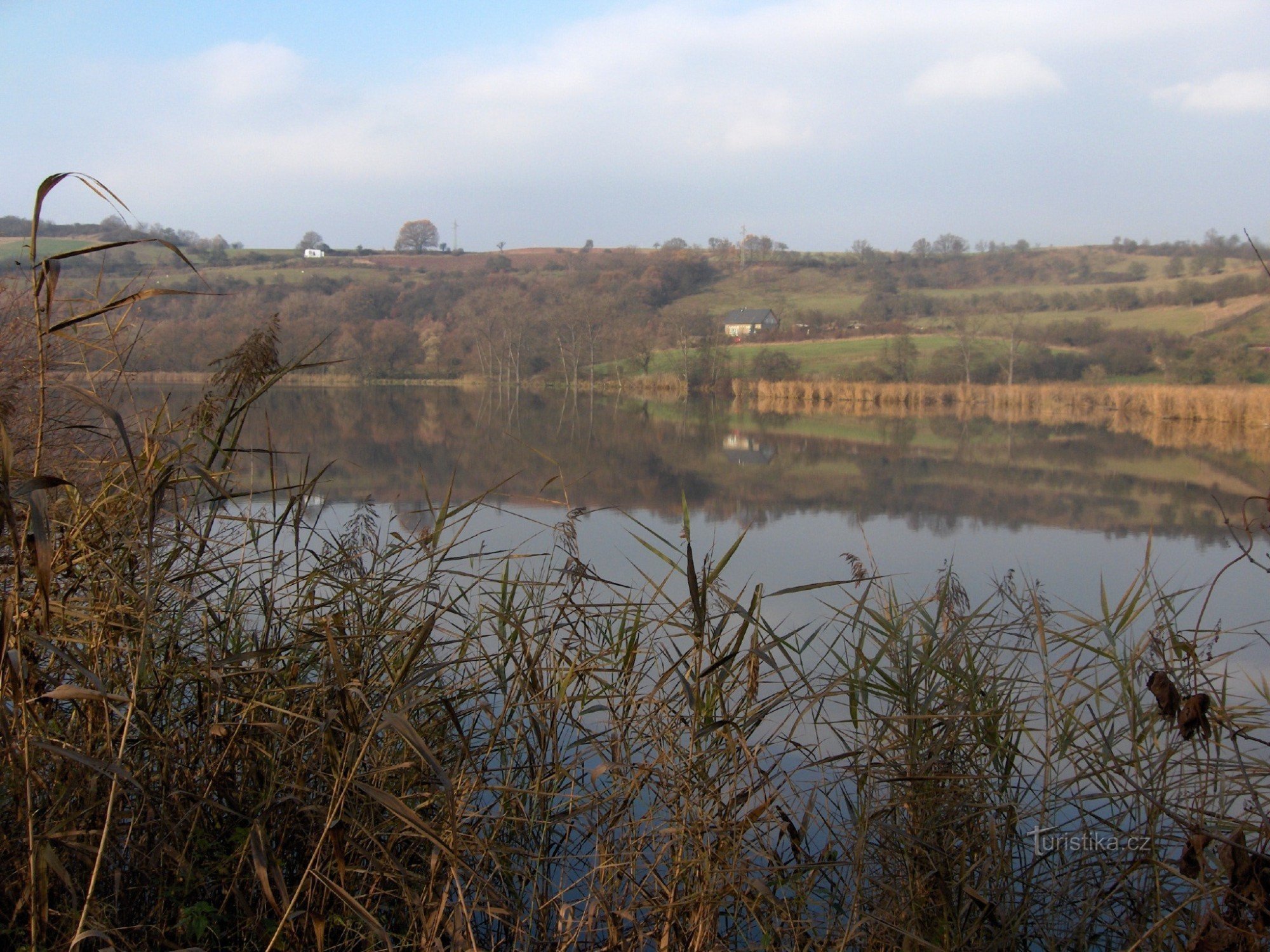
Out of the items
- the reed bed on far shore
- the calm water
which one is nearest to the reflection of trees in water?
the calm water

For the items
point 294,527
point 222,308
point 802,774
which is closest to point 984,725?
point 802,774

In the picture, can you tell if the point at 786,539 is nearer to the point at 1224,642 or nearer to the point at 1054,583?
the point at 1054,583

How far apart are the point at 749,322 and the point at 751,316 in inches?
34.5

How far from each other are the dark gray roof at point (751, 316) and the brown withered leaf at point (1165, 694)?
1819 inches

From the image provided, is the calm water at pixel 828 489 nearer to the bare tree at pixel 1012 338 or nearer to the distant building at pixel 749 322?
the bare tree at pixel 1012 338

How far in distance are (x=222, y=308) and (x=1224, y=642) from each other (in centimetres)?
2597

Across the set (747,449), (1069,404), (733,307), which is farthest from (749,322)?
(747,449)

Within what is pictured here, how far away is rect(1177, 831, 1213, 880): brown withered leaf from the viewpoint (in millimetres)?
1477

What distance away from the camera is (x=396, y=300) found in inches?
1639

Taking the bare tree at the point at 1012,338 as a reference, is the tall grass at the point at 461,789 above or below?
below

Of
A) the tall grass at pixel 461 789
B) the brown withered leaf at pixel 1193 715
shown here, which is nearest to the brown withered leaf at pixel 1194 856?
the tall grass at pixel 461 789

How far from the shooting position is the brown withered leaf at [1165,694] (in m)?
1.58

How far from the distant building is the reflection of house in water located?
27520 mm

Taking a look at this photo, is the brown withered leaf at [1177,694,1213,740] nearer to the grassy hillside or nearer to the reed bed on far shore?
the grassy hillside
